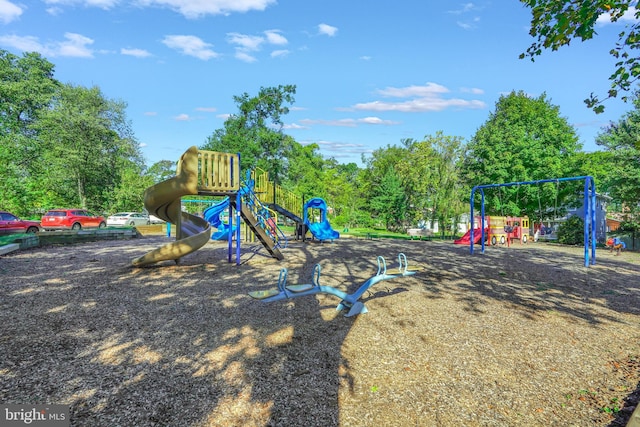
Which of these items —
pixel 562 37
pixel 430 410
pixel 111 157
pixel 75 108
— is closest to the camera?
pixel 430 410

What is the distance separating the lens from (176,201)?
10.7 m

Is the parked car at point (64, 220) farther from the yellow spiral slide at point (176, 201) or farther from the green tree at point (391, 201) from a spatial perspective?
the green tree at point (391, 201)

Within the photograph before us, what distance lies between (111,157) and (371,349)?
3863 centimetres

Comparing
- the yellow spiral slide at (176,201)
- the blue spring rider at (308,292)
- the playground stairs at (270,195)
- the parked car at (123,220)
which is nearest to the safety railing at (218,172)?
the yellow spiral slide at (176,201)

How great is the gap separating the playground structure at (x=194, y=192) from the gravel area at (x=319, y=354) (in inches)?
69.2

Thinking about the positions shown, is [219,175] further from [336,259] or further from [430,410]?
[430,410]

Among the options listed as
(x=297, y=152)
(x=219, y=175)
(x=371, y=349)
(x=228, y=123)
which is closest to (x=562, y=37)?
(x=371, y=349)

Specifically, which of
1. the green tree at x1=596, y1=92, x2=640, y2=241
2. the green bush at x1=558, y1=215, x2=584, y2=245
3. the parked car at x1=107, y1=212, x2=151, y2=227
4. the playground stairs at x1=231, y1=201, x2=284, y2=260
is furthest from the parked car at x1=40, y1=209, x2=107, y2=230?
the green tree at x1=596, y1=92, x2=640, y2=241

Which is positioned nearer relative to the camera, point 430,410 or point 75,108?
point 430,410

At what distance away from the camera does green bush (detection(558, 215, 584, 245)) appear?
21.5 meters

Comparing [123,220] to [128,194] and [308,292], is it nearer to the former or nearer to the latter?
[128,194]

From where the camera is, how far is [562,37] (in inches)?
218

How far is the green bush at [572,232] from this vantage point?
21.5 metres

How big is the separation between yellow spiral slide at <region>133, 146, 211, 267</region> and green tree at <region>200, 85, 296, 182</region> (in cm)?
3294
